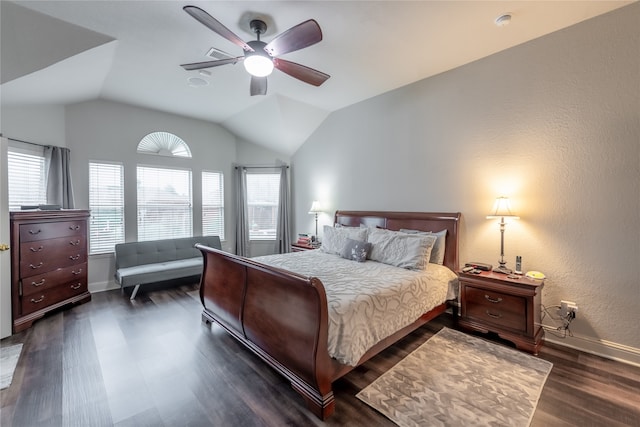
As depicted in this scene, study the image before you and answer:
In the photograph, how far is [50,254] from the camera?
3256 millimetres

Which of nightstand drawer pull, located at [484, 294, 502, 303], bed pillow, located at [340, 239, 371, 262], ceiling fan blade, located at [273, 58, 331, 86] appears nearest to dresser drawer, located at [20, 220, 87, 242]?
ceiling fan blade, located at [273, 58, 331, 86]

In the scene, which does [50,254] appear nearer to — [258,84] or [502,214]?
[258,84]

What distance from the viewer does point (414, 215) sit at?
3586 mm

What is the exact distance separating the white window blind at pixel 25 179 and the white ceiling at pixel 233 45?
26.9 inches

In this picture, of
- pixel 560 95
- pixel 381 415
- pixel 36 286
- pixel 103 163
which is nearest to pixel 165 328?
pixel 36 286

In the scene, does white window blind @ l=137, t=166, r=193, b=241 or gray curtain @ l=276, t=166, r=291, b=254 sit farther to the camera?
gray curtain @ l=276, t=166, r=291, b=254

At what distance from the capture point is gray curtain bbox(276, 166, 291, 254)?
18.6 ft

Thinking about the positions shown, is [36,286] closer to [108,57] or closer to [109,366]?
[109,366]

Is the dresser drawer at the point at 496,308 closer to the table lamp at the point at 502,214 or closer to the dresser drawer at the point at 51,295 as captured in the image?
the table lamp at the point at 502,214

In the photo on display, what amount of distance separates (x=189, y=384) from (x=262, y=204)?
13.6 feet

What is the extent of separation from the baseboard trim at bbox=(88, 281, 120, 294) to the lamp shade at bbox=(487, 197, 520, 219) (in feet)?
18.0

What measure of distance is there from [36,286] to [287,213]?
3.77m

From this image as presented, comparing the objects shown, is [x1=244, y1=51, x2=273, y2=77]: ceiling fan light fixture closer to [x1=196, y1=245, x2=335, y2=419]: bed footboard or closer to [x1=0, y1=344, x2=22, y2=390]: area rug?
[x1=196, y1=245, x2=335, y2=419]: bed footboard

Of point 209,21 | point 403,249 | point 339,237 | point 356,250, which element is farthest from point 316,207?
point 209,21
